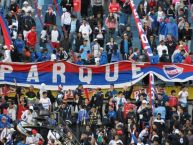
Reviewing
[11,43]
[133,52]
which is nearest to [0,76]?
[11,43]

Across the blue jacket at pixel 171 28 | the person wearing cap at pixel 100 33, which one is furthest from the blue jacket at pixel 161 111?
the person wearing cap at pixel 100 33

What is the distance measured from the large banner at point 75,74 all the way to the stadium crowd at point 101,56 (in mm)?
454

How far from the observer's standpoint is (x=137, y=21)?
49375mm

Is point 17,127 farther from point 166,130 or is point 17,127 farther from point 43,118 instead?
point 166,130

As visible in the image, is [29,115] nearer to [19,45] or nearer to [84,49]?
[19,45]

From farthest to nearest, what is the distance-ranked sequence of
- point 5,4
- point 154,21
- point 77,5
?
point 5,4 → point 77,5 → point 154,21

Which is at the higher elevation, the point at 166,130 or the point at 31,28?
the point at 31,28

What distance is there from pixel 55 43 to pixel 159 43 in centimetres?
389

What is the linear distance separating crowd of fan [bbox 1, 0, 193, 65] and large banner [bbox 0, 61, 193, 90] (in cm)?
46

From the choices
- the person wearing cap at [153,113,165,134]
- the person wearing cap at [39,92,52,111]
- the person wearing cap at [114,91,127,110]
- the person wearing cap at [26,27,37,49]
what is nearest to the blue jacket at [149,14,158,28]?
the person wearing cap at [26,27,37,49]

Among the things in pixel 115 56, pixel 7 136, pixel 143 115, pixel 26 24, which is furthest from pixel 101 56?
pixel 7 136

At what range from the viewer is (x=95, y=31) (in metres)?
51.9

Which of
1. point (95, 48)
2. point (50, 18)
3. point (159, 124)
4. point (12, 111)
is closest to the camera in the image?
point (159, 124)

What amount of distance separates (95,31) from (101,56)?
217 centimetres
